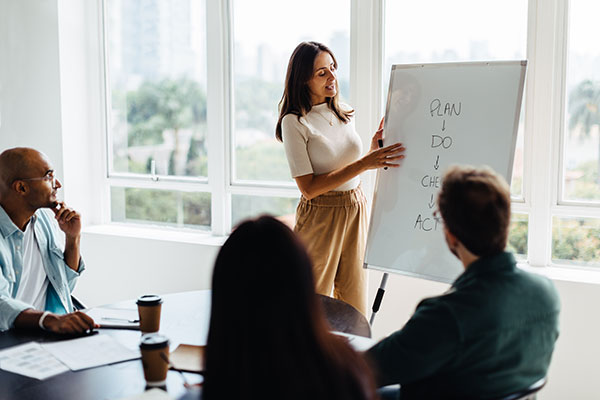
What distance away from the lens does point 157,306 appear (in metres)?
1.77

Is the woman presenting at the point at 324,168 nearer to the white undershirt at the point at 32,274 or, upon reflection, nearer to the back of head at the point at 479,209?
the white undershirt at the point at 32,274

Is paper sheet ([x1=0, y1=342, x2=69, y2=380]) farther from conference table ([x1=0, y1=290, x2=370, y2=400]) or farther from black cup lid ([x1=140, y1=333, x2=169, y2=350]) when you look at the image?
black cup lid ([x1=140, y1=333, x2=169, y2=350])

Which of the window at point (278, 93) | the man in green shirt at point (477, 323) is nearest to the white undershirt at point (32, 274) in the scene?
the man in green shirt at point (477, 323)

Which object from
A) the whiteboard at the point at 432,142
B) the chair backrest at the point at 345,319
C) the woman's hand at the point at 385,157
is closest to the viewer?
the chair backrest at the point at 345,319

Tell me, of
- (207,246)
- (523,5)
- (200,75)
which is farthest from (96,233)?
(523,5)

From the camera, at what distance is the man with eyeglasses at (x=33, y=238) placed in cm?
214

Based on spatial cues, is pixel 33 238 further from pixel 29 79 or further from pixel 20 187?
pixel 29 79

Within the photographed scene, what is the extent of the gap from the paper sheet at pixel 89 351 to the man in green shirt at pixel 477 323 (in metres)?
0.70

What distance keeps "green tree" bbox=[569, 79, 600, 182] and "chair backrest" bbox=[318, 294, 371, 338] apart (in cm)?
153

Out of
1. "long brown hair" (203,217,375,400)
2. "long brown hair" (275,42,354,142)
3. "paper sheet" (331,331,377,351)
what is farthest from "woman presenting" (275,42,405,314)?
"long brown hair" (203,217,375,400)

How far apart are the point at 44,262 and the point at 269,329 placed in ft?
5.22

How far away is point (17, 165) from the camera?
7.06 ft

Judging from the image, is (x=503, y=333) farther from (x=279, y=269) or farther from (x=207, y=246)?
(x=207, y=246)

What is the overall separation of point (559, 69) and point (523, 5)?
34 centimetres
